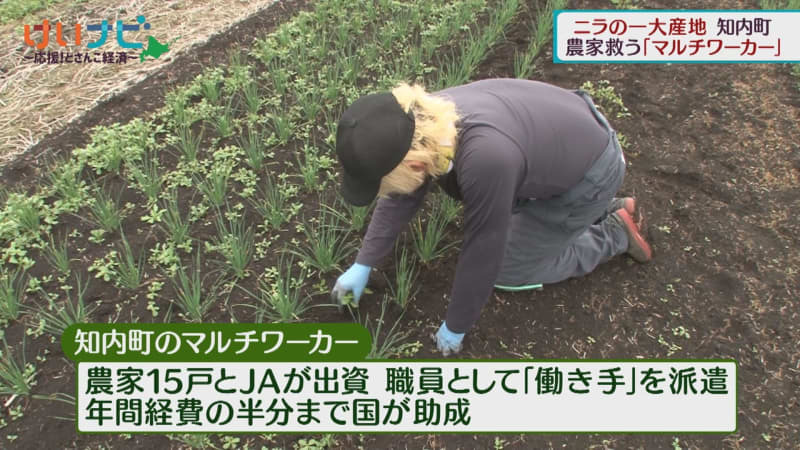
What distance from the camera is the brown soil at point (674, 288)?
1.86 m

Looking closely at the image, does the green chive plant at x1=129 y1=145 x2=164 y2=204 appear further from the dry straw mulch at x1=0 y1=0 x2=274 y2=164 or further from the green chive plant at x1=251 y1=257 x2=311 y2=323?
the green chive plant at x1=251 y1=257 x2=311 y2=323

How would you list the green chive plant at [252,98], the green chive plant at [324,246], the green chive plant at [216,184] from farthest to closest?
the green chive plant at [252,98] < the green chive plant at [216,184] < the green chive plant at [324,246]

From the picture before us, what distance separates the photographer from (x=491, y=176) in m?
1.49

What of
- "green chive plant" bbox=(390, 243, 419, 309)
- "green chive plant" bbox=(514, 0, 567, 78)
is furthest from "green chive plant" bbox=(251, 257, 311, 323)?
"green chive plant" bbox=(514, 0, 567, 78)

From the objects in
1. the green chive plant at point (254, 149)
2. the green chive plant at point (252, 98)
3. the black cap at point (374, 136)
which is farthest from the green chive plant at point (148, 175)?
the black cap at point (374, 136)

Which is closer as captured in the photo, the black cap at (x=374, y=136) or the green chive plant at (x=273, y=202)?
the black cap at (x=374, y=136)

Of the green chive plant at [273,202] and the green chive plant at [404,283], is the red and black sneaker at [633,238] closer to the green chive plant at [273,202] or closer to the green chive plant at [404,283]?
the green chive plant at [404,283]

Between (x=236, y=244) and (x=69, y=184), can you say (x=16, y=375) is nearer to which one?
(x=236, y=244)

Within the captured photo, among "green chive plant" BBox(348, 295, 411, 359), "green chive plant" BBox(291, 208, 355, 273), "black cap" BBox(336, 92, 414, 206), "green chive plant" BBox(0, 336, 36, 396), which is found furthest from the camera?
"green chive plant" BBox(291, 208, 355, 273)

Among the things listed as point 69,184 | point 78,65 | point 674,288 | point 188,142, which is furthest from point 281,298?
point 78,65

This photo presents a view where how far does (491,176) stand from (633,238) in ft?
3.50

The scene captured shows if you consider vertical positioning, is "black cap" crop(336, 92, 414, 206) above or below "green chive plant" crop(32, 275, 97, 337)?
above

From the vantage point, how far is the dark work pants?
1.91 metres

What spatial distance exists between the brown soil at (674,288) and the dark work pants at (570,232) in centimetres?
11
